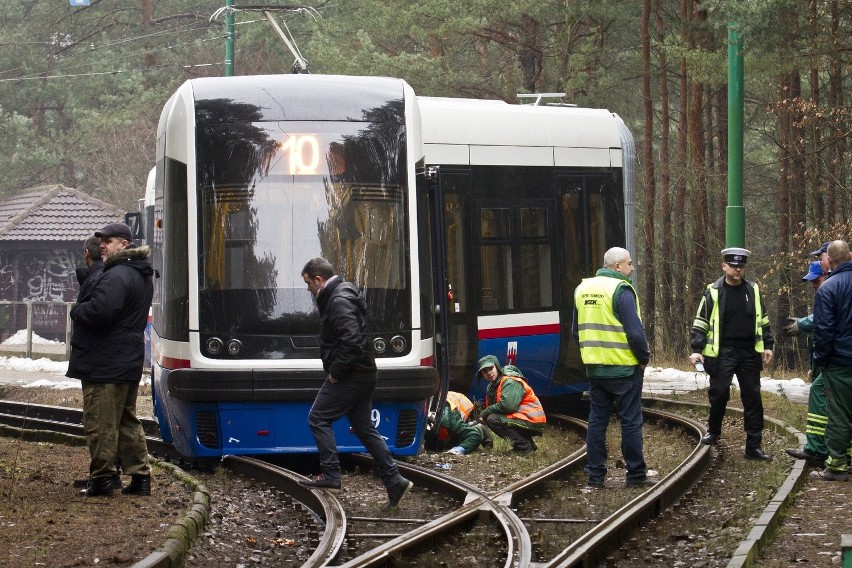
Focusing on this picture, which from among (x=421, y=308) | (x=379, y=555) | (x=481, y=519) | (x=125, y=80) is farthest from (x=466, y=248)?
(x=125, y=80)

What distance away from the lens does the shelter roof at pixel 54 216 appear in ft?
127

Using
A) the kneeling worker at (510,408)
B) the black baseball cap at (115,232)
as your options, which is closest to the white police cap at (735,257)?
the kneeling worker at (510,408)

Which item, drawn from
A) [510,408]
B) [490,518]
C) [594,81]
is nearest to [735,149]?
[510,408]

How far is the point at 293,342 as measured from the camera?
38.0 feet

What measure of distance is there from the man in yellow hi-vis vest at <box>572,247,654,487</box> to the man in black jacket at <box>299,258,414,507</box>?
165 centimetres

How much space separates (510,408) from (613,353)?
251 cm

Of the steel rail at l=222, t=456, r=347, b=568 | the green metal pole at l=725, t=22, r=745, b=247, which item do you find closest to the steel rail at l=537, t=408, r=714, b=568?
the steel rail at l=222, t=456, r=347, b=568

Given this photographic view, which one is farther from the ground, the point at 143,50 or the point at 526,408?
the point at 143,50

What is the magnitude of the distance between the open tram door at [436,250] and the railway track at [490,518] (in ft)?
3.37

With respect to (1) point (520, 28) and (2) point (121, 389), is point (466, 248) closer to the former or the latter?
(2) point (121, 389)

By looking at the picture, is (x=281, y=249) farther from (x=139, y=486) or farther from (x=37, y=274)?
(x=37, y=274)

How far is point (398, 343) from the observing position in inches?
464

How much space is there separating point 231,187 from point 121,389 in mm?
2586

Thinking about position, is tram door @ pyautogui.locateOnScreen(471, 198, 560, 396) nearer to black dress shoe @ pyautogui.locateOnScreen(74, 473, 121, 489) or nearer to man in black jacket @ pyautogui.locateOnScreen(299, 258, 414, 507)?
man in black jacket @ pyautogui.locateOnScreen(299, 258, 414, 507)
